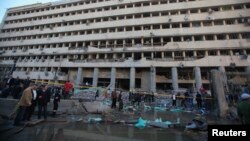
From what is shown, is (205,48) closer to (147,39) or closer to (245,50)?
(245,50)

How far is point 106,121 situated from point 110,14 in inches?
1153

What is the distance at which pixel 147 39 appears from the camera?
30812mm

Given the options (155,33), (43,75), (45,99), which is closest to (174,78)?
(155,33)

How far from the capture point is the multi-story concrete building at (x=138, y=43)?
2627 centimetres

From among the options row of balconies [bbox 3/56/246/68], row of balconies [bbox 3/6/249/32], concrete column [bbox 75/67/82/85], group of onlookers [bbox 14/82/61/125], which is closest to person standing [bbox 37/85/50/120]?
group of onlookers [bbox 14/82/61/125]

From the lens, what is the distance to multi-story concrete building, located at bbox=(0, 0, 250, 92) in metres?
26.3

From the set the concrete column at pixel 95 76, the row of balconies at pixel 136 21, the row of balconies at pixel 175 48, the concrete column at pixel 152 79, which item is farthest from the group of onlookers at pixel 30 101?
the row of balconies at pixel 136 21

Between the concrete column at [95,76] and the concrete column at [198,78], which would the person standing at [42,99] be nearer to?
the concrete column at [198,78]

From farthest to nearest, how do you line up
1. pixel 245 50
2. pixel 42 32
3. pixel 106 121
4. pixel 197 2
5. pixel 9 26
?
pixel 9 26
pixel 42 32
pixel 197 2
pixel 245 50
pixel 106 121

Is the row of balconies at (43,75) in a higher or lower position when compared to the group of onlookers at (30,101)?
higher

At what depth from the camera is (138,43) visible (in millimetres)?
30891

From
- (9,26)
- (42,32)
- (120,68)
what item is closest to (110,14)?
(120,68)

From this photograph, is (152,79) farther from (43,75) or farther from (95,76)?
(43,75)

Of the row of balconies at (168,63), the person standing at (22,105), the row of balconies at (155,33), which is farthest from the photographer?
the row of balconies at (155,33)
